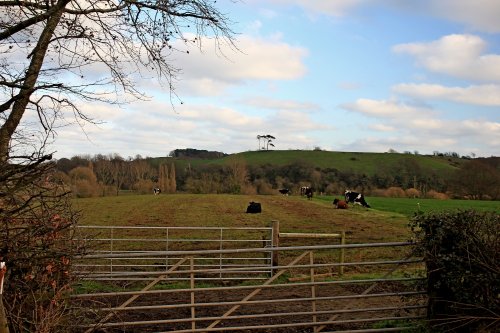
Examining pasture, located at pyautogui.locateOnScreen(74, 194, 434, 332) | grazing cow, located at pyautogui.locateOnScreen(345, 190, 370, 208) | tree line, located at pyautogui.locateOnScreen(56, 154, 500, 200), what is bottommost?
pasture, located at pyautogui.locateOnScreen(74, 194, 434, 332)

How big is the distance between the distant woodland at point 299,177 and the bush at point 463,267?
2123 inches

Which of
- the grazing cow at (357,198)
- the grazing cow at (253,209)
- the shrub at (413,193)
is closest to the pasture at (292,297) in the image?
the grazing cow at (253,209)

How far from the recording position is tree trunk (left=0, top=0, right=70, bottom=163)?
20.5 feet

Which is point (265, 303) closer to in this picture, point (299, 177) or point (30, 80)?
point (30, 80)

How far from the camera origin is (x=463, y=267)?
21.5ft

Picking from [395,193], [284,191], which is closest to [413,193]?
[395,193]

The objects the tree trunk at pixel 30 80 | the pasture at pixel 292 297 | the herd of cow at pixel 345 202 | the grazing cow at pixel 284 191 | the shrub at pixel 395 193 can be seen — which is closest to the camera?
the tree trunk at pixel 30 80

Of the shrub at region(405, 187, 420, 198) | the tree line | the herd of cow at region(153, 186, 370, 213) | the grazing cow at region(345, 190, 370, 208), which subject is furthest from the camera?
the shrub at region(405, 187, 420, 198)

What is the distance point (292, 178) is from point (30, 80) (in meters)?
76.0

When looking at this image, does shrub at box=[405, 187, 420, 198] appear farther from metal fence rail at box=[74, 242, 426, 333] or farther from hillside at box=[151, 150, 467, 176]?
metal fence rail at box=[74, 242, 426, 333]

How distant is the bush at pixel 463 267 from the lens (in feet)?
20.7

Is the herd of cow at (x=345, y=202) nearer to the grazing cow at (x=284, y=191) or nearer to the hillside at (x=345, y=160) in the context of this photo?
the grazing cow at (x=284, y=191)

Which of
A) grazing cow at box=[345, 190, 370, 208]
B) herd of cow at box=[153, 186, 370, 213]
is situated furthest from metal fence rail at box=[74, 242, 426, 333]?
grazing cow at box=[345, 190, 370, 208]

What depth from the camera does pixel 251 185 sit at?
7312 centimetres
